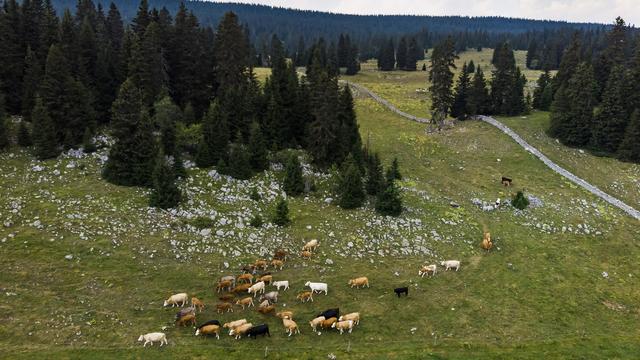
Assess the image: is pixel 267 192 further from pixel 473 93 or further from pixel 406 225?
pixel 473 93

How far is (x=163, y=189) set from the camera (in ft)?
141

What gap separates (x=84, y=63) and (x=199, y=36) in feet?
54.7

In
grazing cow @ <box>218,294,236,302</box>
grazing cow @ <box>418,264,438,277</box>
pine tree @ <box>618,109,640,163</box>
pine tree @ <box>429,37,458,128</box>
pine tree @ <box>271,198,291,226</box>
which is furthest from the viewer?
pine tree @ <box>429,37,458,128</box>

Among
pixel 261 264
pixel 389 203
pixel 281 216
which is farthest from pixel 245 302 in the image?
pixel 389 203

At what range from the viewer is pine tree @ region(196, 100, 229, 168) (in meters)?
50.5

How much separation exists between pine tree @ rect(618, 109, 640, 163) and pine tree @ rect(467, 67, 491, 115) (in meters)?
24.5

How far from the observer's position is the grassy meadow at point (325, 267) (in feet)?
96.0

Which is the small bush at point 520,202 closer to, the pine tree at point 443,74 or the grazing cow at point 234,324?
the pine tree at point 443,74

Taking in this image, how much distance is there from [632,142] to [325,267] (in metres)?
54.5

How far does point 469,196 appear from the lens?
55.0 metres

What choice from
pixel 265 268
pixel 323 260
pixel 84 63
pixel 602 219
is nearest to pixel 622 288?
pixel 602 219

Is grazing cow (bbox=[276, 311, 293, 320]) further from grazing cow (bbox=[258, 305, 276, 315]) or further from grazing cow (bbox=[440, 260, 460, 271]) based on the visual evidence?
grazing cow (bbox=[440, 260, 460, 271])

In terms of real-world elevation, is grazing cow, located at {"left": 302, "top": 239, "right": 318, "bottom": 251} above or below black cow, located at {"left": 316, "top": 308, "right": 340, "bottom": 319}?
above

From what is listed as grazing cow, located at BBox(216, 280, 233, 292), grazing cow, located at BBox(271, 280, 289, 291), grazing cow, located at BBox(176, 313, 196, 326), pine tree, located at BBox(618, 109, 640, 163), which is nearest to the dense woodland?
grazing cow, located at BBox(271, 280, 289, 291)
